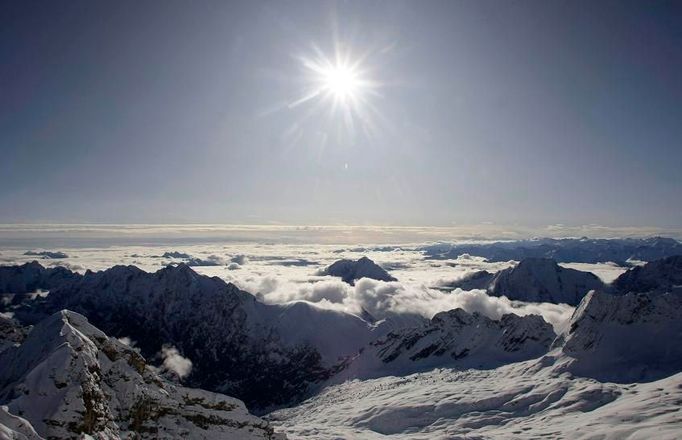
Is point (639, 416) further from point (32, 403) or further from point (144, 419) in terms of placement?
point (32, 403)

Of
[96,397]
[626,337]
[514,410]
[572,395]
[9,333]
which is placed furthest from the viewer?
[626,337]

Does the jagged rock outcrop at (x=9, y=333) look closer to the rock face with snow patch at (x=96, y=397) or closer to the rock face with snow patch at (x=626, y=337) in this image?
the rock face with snow patch at (x=96, y=397)

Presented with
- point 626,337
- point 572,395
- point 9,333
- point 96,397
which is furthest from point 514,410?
point 9,333

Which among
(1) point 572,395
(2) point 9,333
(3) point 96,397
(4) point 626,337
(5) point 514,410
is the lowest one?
(5) point 514,410

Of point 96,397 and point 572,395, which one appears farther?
point 572,395

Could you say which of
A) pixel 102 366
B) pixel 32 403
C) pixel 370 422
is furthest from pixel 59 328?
Answer: pixel 370 422

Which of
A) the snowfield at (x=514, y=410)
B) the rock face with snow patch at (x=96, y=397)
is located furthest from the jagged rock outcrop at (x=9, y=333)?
the snowfield at (x=514, y=410)

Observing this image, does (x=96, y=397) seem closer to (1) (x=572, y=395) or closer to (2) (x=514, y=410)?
(2) (x=514, y=410)
